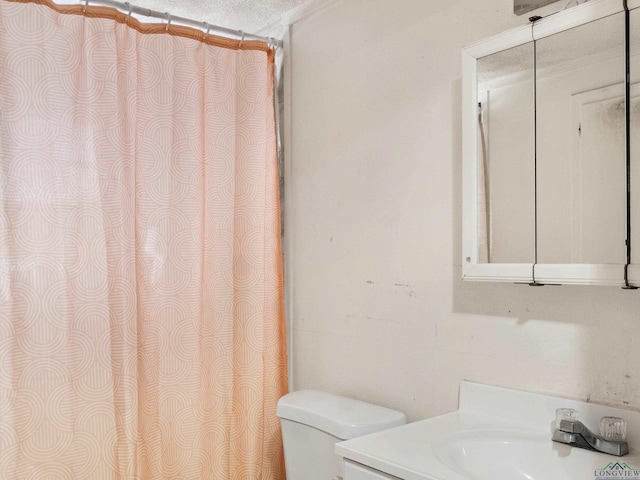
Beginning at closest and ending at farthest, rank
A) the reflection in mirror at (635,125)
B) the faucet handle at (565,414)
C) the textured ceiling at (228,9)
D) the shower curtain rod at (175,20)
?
the reflection in mirror at (635,125)
the faucet handle at (565,414)
the shower curtain rod at (175,20)
the textured ceiling at (228,9)

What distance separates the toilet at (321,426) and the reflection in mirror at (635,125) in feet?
2.83

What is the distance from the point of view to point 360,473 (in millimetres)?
1302

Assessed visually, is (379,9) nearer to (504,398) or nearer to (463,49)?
(463,49)

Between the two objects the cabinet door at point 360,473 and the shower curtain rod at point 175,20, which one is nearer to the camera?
the cabinet door at point 360,473

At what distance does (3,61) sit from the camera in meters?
1.74

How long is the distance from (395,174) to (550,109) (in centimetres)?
58

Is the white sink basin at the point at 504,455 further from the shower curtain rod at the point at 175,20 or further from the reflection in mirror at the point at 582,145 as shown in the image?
the shower curtain rod at the point at 175,20

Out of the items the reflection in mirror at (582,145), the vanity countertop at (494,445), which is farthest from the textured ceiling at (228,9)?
the vanity countertop at (494,445)

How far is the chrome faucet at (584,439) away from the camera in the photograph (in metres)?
1.22

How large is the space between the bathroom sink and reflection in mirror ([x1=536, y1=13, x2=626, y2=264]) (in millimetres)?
415

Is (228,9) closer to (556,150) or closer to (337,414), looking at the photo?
(556,150)

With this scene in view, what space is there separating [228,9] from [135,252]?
99cm

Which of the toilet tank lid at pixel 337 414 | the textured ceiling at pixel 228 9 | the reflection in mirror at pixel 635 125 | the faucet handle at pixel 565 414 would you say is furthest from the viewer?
the textured ceiling at pixel 228 9

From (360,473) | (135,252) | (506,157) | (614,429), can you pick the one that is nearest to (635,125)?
(506,157)
